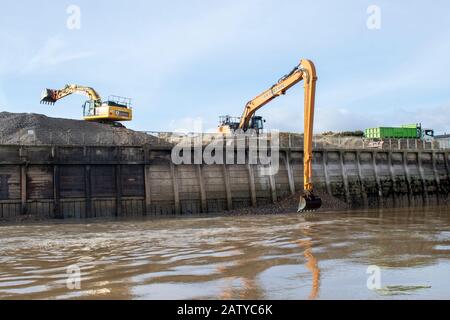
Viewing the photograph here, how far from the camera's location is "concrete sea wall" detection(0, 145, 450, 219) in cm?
2575

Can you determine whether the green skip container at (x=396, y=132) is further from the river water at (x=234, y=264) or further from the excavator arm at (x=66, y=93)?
the river water at (x=234, y=264)

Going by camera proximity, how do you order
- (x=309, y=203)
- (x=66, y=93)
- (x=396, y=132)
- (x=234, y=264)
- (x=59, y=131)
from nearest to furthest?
(x=234, y=264) → (x=309, y=203) → (x=59, y=131) → (x=66, y=93) → (x=396, y=132)

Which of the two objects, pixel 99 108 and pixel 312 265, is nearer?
pixel 312 265

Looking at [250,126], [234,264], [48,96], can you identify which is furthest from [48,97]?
[234,264]

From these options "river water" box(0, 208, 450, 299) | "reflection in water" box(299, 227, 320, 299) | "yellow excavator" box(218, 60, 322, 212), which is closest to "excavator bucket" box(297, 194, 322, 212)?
"yellow excavator" box(218, 60, 322, 212)

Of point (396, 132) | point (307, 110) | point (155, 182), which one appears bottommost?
point (155, 182)

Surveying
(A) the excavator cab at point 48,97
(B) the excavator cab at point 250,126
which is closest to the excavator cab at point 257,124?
(B) the excavator cab at point 250,126

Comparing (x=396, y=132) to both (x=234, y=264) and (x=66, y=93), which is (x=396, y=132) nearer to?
(x=66, y=93)

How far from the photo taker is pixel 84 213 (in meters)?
26.3

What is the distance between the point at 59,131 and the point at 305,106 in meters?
20.3

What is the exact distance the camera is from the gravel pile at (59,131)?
34.3 meters

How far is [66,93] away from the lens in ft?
137

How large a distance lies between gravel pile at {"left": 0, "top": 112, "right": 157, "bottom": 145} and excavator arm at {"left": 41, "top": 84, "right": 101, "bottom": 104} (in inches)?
102

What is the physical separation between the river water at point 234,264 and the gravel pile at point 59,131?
60.2 ft
